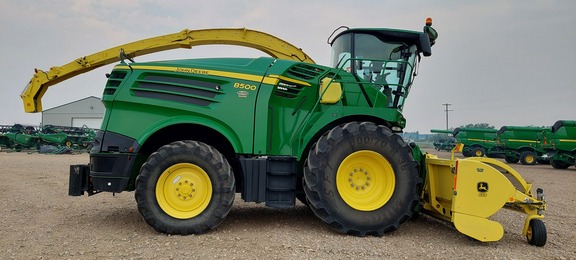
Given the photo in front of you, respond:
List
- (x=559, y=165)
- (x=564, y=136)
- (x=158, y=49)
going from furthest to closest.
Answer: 1. (x=559, y=165)
2. (x=564, y=136)
3. (x=158, y=49)

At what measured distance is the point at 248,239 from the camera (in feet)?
15.8

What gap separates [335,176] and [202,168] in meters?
1.68

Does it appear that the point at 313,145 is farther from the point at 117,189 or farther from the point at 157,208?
the point at 117,189

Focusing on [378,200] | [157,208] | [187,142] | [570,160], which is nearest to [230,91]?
[187,142]

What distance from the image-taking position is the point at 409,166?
5188 mm

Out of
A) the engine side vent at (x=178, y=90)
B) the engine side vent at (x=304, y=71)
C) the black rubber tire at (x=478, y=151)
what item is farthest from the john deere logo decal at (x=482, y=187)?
the black rubber tire at (x=478, y=151)

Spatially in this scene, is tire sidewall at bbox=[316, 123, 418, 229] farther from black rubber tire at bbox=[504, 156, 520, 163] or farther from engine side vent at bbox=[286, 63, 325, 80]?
black rubber tire at bbox=[504, 156, 520, 163]

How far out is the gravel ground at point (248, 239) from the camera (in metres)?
4.25

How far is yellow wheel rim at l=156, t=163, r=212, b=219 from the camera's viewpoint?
506 centimetres

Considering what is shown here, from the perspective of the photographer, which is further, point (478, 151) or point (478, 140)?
point (478, 140)

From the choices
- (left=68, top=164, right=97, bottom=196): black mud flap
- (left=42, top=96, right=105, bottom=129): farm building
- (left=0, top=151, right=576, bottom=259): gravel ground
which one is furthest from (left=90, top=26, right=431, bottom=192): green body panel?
(left=42, top=96, right=105, bottom=129): farm building

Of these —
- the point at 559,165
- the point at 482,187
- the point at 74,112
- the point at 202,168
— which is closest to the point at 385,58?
the point at 482,187

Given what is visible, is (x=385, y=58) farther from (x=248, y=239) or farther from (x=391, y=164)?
(x=248, y=239)

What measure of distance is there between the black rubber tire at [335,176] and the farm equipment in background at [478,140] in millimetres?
24637
